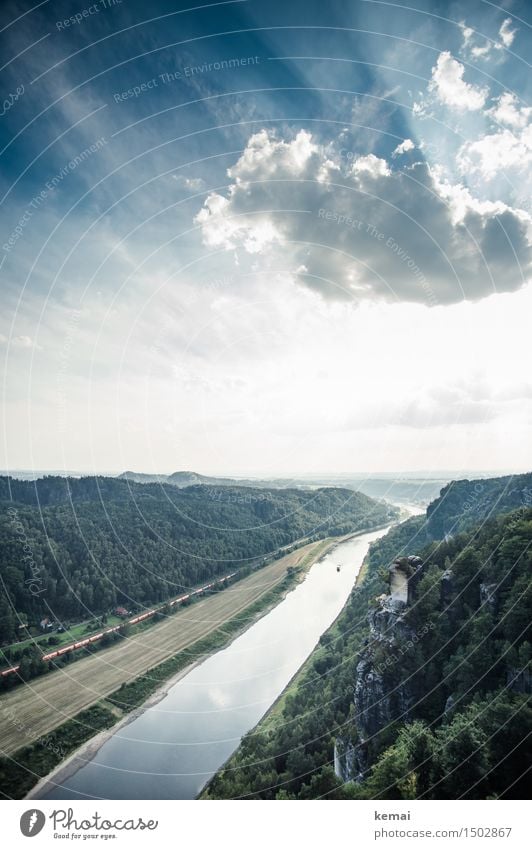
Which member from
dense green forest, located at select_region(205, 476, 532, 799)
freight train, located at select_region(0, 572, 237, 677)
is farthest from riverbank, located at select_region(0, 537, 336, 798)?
dense green forest, located at select_region(205, 476, 532, 799)

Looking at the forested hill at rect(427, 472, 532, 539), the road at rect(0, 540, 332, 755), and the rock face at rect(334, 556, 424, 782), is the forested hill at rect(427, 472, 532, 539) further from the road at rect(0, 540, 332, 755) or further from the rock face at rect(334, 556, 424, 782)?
the road at rect(0, 540, 332, 755)

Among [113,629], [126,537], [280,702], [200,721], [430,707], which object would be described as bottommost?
[113,629]

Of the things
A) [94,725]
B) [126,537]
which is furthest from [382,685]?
[126,537]

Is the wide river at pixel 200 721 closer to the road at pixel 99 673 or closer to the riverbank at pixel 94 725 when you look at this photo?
the riverbank at pixel 94 725

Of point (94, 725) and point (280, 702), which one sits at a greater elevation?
point (280, 702)

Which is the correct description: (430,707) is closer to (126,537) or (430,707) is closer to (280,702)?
(280,702)

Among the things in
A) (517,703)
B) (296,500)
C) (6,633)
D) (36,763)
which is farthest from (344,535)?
(517,703)

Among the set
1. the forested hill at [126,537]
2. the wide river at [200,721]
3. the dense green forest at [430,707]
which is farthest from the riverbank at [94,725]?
the forested hill at [126,537]

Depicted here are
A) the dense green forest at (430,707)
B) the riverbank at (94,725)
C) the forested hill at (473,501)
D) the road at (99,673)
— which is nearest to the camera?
the dense green forest at (430,707)
